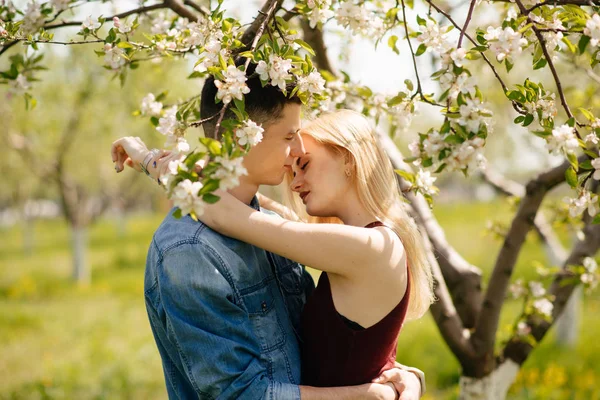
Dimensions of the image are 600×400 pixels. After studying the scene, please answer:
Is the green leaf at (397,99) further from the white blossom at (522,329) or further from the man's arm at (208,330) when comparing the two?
the white blossom at (522,329)

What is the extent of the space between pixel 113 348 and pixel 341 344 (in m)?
6.95

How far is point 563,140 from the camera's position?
1.73 m

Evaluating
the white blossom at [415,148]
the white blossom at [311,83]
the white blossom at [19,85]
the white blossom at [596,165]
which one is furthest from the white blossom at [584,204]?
the white blossom at [19,85]

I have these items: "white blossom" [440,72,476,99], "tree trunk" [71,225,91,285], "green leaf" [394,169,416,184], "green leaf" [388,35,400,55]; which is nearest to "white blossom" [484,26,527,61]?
"white blossom" [440,72,476,99]

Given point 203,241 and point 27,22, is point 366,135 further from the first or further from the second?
point 27,22

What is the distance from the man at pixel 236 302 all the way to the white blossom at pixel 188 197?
0.47 meters

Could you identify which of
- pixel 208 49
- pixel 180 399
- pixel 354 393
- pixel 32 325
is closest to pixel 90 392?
pixel 32 325

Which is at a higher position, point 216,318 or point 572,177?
point 572,177

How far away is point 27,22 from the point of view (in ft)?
7.90

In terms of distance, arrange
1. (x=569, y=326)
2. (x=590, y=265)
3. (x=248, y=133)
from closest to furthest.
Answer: (x=248, y=133) < (x=590, y=265) < (x=569, y=326)

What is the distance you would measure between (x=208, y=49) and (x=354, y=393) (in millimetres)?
1338

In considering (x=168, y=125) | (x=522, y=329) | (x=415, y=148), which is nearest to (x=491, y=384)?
(x=522, y=329)

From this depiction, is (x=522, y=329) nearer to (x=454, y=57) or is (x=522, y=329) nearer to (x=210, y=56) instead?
(x=454, y=57)

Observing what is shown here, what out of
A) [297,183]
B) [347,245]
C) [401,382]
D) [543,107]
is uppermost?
[543,107]
